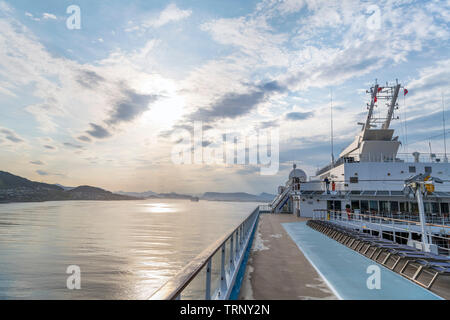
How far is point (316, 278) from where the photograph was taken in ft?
21.1

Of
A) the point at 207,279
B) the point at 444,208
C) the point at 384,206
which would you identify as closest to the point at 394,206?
the point at 384,206

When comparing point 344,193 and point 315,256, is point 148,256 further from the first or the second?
point 344,193

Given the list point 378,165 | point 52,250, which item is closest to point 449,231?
point 378,165

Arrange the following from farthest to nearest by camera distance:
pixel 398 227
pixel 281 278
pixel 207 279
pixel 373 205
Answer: pixel 373 205 < pixel 398 227 < pixel 281 278 < pixel 207 279

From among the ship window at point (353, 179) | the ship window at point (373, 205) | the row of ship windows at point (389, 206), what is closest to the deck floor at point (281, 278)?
the ship window at point (353, 179)

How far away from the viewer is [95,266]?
44.4 ft

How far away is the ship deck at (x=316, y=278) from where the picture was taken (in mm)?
5270

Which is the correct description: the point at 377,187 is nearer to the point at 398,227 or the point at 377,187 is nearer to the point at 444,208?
the point at 444,208

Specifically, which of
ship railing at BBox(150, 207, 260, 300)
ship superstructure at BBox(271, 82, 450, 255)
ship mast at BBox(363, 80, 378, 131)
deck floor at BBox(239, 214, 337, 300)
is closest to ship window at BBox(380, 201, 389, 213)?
ship superstructure at BBox(271, 82, 450, 255)

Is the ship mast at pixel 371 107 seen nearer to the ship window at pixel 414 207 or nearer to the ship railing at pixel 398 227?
the ship window at pixel 414 207

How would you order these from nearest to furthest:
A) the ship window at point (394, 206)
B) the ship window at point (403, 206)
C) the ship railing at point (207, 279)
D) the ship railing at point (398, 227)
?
the ship railing at point (207, 279)
the ship railing at point (398, 227)
the ship window at point (403, 206)
the ship window at point (394, 206)

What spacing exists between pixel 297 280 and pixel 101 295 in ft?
23.1

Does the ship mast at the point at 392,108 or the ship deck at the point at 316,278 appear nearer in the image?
the ship deck at the point at 316,278
